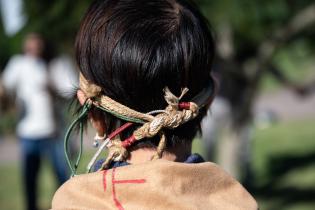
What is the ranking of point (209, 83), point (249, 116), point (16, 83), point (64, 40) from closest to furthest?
point (209, 83) → point (64, 40) → point (16, 83) → point (249, 116)

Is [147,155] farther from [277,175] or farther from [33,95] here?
[277,175]

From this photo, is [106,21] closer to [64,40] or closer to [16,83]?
[64,40]

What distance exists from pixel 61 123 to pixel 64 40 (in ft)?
4.50

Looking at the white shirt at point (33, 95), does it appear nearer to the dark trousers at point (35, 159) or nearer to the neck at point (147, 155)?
the dark trousers at point (35, 159)

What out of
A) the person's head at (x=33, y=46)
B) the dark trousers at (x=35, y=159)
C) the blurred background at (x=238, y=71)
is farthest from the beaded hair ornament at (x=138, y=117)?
the dark trousers at (x=35, y=159)

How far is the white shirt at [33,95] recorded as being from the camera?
5934mm

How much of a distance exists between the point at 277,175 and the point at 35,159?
3.91 metres

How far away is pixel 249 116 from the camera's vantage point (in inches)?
265

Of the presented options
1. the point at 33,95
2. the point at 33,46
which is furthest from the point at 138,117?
the point at 33,95

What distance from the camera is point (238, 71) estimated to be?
20.1 ft

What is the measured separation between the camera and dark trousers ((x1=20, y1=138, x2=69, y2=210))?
5.97 meters

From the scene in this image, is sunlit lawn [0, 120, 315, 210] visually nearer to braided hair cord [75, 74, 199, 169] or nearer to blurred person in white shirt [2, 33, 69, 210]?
blurred person in white shirt [2, 33, 69, 210]

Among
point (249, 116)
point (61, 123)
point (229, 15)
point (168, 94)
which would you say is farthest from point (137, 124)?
point (249, 116)

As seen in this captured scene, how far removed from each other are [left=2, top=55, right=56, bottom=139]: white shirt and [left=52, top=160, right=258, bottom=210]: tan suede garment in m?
4.35
